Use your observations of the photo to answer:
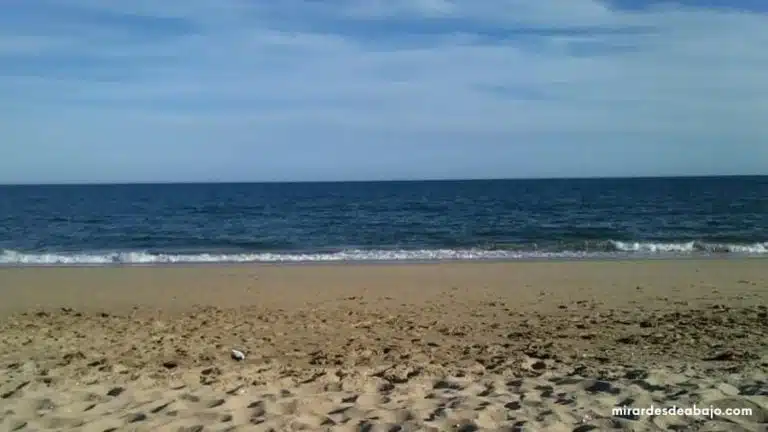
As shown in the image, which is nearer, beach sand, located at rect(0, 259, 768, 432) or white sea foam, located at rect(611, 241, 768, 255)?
beach sand, located at rect(0, 259, 768, 432)

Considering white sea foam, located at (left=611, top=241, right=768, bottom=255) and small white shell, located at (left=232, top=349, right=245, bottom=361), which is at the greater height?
small white shell, located at (left=232, top=349, right=245, bottom=361)

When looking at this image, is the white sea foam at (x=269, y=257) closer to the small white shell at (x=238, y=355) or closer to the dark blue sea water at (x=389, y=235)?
the dark blue sea water at (x=389, y=235)

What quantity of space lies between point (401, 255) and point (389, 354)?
1201 cm

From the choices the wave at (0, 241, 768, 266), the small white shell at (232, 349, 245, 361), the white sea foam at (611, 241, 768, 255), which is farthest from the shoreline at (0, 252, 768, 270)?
the small white shell at (232, 349, 245, 361)

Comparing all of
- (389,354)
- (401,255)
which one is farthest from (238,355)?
(401,255)

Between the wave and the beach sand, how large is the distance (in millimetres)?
5363

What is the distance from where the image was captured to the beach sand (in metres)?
4.25

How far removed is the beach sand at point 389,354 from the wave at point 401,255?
17.6ft

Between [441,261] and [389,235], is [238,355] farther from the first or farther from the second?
[389,235]

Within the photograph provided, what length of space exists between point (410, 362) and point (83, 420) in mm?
2740

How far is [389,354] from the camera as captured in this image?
616 cm

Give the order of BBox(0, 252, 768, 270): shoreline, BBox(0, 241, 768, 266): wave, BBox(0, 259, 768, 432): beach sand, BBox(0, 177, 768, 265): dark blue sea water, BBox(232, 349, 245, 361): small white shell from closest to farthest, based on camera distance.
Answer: BBox(0, 259, 768, 432): beach sand → BBox(232, 349, 245, 361): small white shell → BBox(0, 252, 768, 270): shoreline → BBox(0, 241, 768, 266): wave → BBox(0, 177, 768, 265): dark blue sea water

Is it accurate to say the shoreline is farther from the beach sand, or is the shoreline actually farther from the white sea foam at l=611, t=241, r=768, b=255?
the beach sand

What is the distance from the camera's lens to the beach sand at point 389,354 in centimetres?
425
